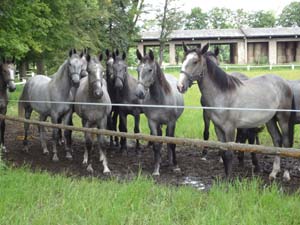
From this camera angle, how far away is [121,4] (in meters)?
28.9

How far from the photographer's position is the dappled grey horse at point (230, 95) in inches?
211

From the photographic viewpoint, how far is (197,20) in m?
A: 72.5

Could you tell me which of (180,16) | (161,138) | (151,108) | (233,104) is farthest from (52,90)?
(180,16)

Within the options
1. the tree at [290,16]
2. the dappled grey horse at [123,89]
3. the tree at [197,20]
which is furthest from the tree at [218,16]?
the dappled grey horse at [123,89]

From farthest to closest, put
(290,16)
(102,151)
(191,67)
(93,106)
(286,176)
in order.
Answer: (290,16) → (93,106) → (102,151) → (286,176) → (191,67)

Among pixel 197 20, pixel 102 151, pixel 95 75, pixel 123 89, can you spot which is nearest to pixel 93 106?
pixel 95 75

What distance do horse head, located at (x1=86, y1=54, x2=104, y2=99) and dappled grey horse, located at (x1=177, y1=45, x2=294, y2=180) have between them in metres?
1.51

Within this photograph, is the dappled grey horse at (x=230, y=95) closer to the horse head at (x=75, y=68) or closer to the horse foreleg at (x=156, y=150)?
the horse foreleg at (x=156, y=150)

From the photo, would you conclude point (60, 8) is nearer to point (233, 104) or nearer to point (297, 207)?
point (233, 104)

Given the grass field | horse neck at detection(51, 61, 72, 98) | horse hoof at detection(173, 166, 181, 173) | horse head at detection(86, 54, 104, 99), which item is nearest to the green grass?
the grass field

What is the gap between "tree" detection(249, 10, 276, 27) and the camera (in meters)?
67.6

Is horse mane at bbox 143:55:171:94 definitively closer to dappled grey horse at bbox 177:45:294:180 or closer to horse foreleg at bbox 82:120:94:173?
dappled grey horse at bbox 177:45:294:180

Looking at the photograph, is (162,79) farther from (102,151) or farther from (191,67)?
(102,151)

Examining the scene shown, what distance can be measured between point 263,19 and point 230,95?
219 feet
